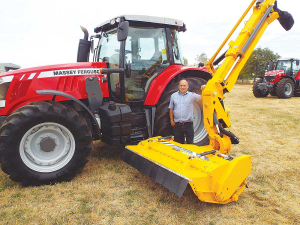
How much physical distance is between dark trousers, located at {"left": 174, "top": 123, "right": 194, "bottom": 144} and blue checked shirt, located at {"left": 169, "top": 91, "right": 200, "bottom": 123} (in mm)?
94

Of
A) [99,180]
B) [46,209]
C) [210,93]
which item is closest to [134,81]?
[210,93]

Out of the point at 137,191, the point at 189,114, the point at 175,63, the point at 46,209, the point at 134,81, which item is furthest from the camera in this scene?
the point at 175,63

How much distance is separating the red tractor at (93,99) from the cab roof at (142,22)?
0.05ft

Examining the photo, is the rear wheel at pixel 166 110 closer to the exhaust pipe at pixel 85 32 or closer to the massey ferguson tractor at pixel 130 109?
the massey ferguson tractor at pixel 130 109

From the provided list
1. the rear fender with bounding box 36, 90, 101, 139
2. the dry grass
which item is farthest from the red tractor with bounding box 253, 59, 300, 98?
the rear fender with bounding box 36, 90, 101, 139

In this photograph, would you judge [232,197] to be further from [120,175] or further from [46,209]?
[46,209]

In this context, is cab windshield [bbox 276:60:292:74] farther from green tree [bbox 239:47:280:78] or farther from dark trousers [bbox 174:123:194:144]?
green tree [bbox 239:47:280:78]

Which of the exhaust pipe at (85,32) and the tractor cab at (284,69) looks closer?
the exhaust pipe at (85,32)

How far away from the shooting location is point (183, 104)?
3.77m

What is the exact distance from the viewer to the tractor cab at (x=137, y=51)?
3.93 metres

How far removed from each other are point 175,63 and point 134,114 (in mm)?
1219

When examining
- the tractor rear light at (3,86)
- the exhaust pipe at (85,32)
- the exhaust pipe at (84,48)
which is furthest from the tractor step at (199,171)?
the exhaust pipe at (85,32)

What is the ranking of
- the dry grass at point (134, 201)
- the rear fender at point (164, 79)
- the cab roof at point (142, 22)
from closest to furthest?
1. the dry grass at point (134, 201)
2. the cab roof at point (142, 22)
3. the rear fender at point (164, 79)

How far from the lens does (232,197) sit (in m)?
2.74
